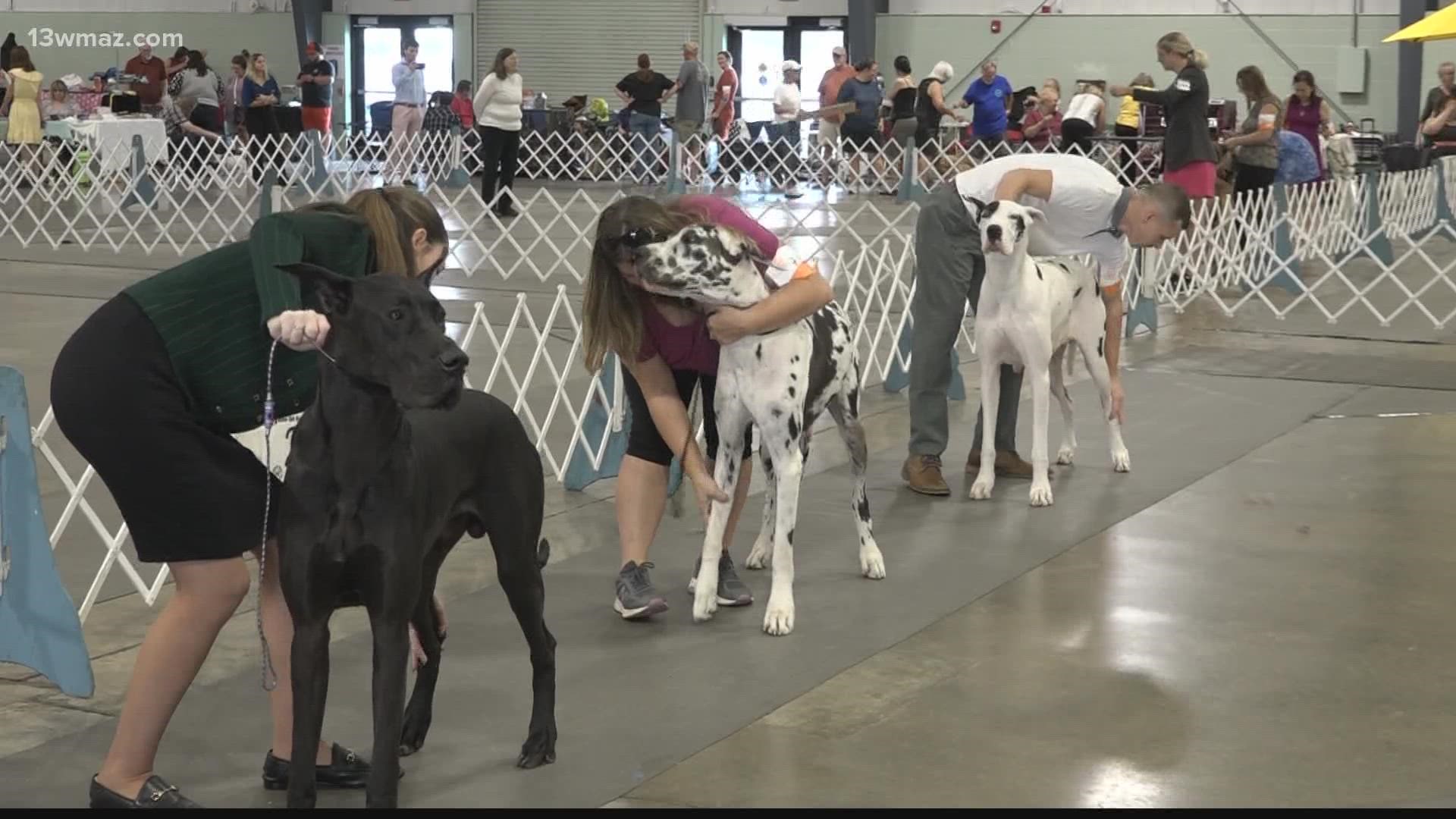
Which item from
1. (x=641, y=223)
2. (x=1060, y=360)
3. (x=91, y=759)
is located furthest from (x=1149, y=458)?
(x=91, y=759)

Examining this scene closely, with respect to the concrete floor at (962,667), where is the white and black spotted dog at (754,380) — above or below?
above

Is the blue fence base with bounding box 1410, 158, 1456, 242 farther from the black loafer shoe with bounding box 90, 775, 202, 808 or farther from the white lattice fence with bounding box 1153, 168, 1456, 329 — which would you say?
the black loafer shoe with bounding box 90, 775, 202, 808

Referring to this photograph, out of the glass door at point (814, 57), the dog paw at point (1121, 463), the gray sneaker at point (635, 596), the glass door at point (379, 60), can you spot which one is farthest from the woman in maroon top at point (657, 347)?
the glass door at point (379, 60)

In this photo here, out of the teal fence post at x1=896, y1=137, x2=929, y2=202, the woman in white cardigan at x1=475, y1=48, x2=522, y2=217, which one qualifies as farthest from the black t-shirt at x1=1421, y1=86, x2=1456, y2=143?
the woman in white cardigan at x1=475, y1=48, x2=522, y2=217

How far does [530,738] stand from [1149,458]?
3.50 m

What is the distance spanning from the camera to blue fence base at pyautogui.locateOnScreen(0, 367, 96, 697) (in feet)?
11.5

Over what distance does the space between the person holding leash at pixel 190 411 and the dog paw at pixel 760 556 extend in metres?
1.92

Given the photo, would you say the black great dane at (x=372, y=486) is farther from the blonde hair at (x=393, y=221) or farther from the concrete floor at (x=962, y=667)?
the concrete floor at (x=962, y=667)

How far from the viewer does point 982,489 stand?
5.47 metres

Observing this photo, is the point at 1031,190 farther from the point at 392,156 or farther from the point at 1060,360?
the point at 392,156

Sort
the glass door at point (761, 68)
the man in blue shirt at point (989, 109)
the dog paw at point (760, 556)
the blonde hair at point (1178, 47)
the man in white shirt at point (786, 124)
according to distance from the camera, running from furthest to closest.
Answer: the glass door at point (761, 68)
the man in white shirt at point (786, 124)
the man in blue shirt at point (989, 109)
the blonde hair at point (1178, 47)
the dog paw at point (760, 556)

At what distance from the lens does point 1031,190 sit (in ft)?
17.4

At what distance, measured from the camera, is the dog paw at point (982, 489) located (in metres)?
5.46

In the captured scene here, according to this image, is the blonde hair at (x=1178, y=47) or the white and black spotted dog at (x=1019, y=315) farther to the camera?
the blonde hair at (x=1178, y=47)
